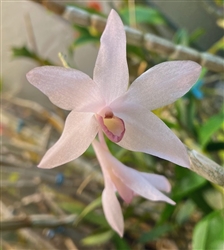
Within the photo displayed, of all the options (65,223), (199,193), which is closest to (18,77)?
(65,223)

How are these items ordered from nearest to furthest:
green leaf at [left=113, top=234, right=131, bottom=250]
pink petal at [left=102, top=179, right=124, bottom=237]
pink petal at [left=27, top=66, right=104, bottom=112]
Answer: pink petal at [left=27, top=66, right=104, bottom=112], pink petal at [left=102, top=179, right=124, bottom=237], green leaf at [left=113, top=234, right=131, bottom=250]

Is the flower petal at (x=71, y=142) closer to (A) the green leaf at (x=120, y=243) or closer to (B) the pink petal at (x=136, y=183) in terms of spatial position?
(B) the pink petal at (x=136, y=183)

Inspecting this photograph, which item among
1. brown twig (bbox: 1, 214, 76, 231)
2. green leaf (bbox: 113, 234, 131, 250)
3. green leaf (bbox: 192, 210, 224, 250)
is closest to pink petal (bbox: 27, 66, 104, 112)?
green leaf (bbox: 192, 210, 224, 250)

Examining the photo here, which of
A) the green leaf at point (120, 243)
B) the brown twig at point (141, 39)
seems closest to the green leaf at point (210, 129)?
the brown twig at point (141, 39)

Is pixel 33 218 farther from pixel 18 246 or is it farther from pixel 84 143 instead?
pixel 84 143

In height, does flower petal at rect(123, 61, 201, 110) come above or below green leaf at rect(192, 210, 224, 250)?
above

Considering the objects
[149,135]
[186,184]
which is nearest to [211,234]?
[186,184]

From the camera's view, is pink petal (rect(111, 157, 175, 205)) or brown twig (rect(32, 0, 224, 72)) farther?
brown twig (rect(32, 0, 224, 72))

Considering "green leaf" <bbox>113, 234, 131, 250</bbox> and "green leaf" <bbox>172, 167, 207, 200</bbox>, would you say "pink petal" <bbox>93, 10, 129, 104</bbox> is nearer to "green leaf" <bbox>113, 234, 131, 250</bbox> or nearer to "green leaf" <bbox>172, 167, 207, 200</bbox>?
"green leaf" <bbox>172, 167, 207, 200</bbox>

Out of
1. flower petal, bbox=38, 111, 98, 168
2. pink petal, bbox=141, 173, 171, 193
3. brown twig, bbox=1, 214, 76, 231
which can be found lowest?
brown twig, bbox=1, 214, 76, 231
